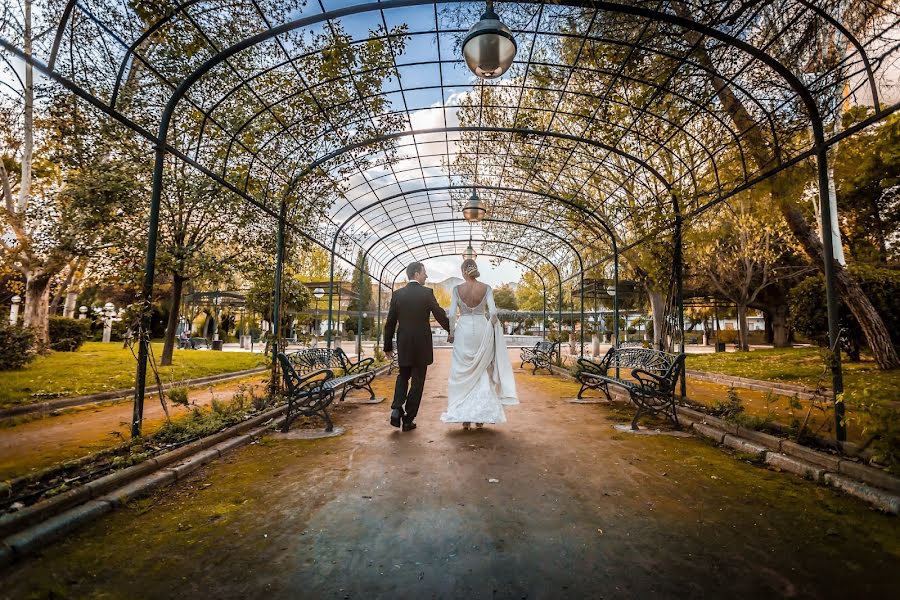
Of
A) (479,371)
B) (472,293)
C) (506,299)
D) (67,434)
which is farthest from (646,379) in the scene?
(506,299)

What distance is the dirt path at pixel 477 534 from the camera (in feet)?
7.04

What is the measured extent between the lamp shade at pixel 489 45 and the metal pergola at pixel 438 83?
3.25ft

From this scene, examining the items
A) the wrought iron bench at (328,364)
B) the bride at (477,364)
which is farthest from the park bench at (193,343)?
the bride at (477,364)

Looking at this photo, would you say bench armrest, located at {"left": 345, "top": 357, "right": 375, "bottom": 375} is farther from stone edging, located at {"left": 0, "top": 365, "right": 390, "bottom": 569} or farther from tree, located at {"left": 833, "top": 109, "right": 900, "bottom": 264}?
tree, located at {"left": 833, "top": 109, "right": 900, "bottom": 264}

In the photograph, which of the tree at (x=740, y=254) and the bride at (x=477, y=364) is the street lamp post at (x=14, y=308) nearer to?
the bride at (x=477, y=364)

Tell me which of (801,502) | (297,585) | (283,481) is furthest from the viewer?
(283,481)

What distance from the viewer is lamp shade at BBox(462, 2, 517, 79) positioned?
161 inches

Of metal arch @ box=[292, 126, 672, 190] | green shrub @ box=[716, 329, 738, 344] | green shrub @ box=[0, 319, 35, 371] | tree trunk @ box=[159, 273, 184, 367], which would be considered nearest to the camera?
metal arch @ box=[292, 126, 672, 190]

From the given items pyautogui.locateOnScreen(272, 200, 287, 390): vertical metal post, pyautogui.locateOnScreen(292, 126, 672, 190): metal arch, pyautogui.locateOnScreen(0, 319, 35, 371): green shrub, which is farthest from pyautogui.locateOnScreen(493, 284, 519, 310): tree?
pyautogui.locateOnScreen(272, 200, 287, 390): vertical metal post

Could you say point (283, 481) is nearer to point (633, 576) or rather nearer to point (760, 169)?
point (633, 576)

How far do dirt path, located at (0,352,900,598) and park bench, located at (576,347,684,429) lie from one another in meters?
1.43

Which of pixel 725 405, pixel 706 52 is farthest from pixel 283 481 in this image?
pixel 706 52

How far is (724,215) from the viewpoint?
16500 mm

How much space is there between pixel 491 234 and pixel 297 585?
1560 cm
